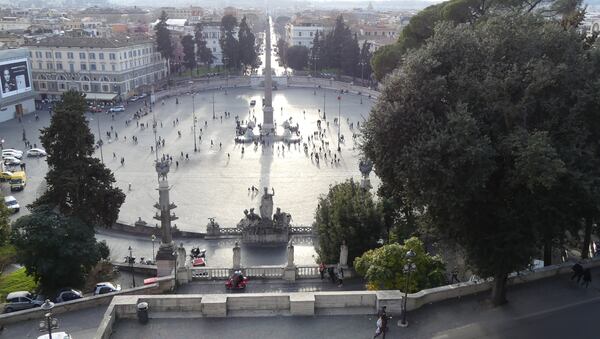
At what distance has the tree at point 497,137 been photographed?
12.9m

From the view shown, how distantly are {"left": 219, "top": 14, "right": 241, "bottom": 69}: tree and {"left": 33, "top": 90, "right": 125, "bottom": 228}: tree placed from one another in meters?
59.0

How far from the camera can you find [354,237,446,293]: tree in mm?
16125

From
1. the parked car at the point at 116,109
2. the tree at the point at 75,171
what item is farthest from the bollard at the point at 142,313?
the parked car at the point at 116,109

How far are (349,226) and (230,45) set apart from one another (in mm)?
64891

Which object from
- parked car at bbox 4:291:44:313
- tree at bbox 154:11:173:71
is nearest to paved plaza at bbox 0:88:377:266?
parked car at bbox 4:291:44:313

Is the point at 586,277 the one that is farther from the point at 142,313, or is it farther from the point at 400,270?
the point at 142,313

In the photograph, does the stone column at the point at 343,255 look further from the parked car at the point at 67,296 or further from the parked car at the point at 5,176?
the parked car at the point at 5,176

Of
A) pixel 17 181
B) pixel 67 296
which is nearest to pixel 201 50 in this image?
pixel 17 181

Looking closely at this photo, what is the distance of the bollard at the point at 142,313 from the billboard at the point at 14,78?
1968 inches

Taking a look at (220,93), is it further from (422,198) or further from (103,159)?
(422,198)

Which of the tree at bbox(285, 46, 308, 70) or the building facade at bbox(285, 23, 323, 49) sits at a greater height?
the building facade at bbox(285, 23, 323, 49)

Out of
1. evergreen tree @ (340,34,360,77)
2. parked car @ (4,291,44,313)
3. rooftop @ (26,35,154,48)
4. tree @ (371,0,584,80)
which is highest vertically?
tree @ (371,0,584,80)

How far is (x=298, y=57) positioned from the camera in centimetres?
8694

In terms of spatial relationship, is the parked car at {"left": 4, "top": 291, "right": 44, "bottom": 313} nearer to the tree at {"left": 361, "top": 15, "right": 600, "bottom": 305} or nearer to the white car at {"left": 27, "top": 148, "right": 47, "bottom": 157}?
the tree at {"left": 361, "top": 15, "right": 600, "bottom": 305}
